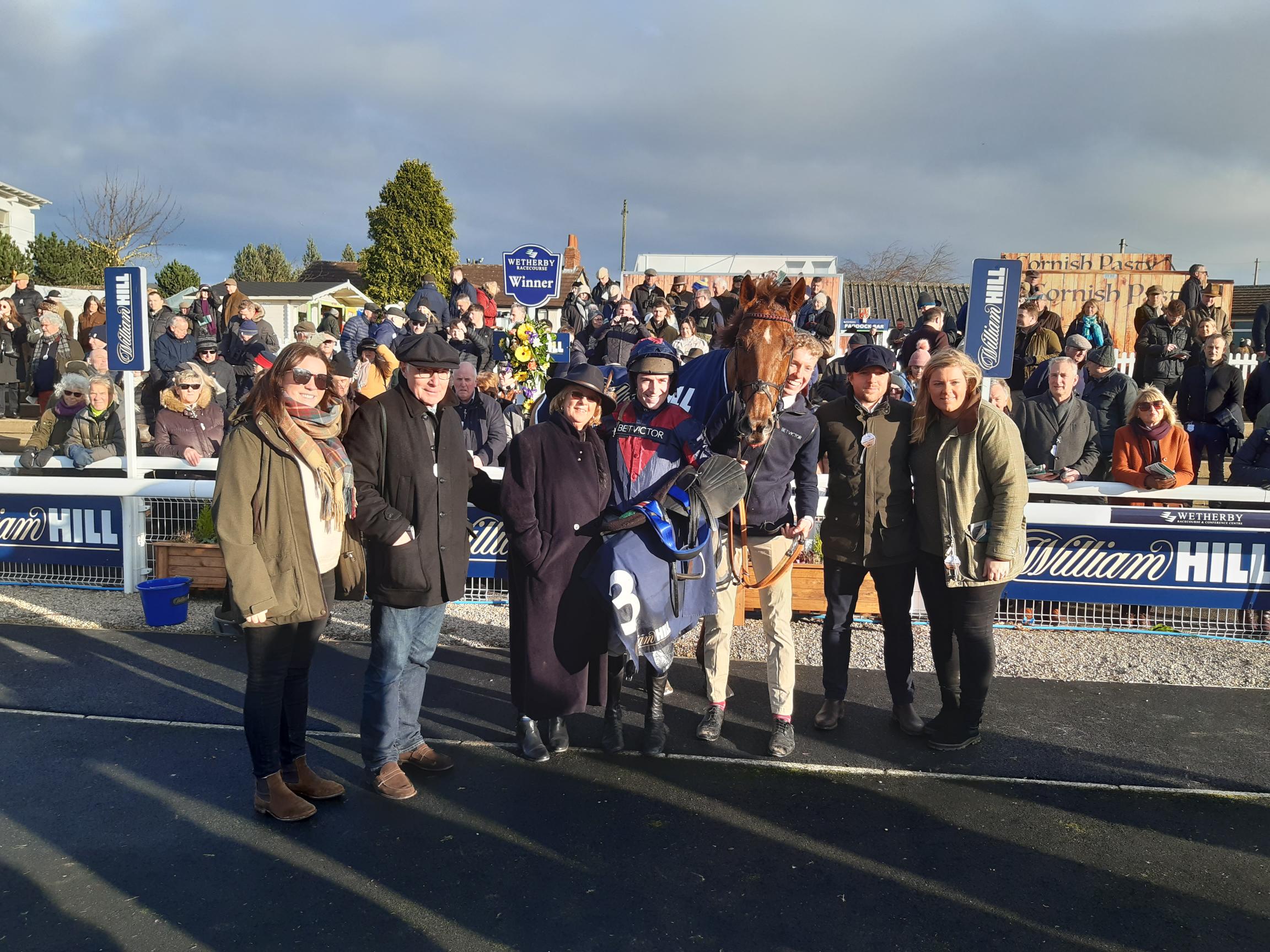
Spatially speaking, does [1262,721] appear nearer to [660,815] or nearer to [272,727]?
[660,815]

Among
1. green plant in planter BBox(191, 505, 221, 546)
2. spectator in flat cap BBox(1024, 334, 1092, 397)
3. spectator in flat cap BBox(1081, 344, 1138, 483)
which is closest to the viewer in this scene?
green plant in planter BBox(191, 505, 221, 546)

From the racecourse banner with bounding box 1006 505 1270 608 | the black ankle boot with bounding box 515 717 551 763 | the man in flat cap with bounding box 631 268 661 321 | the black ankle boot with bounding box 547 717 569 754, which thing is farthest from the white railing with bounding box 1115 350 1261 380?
the black ankle boot with bounding box 515 717 551 763

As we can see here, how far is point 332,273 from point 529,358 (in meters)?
48.0

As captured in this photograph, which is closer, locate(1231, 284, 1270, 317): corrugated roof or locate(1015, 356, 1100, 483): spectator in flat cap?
locate(1015, 356, 1100, 483): spectator in flat cap

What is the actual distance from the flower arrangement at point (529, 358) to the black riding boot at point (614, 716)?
4.70m

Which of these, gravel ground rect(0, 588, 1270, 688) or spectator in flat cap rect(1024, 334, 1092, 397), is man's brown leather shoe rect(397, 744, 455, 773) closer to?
gravel ground rect(0, 588, 1270, 688)

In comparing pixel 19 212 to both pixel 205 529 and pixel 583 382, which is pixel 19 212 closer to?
pixel 205 529

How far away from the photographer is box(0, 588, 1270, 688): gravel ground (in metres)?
5.52

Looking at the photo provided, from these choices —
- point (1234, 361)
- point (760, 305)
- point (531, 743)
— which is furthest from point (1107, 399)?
point (1234, 361)

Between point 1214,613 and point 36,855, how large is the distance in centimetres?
689

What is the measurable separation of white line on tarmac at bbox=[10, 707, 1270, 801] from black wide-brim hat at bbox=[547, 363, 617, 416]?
176 cm

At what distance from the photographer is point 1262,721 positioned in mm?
4812

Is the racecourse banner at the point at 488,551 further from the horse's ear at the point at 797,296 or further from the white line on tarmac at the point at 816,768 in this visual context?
the horse's ear at the point at 797,296

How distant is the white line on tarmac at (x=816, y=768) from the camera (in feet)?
13.3
